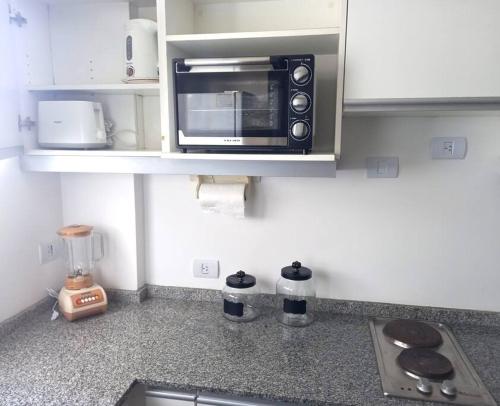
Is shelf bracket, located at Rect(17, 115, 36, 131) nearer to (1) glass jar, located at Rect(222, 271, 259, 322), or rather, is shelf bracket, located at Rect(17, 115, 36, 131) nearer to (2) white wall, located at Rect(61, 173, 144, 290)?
(2) white wall, located at Rect(61, 173, 144, 290)

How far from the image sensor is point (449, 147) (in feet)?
4.86

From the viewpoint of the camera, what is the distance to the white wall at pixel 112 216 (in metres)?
1.69

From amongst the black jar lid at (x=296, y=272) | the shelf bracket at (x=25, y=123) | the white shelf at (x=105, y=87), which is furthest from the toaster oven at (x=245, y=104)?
the shelf bracket at (x=25, y=123)

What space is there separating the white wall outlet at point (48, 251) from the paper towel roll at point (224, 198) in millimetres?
667

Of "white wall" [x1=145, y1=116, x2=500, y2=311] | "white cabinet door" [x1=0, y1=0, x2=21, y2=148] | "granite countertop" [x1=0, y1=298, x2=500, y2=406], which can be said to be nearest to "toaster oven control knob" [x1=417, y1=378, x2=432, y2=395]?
"granite countertop" [x1=0, y1=298, x2=500, y2=406]

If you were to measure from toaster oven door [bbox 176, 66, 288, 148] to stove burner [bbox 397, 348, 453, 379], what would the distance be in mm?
784

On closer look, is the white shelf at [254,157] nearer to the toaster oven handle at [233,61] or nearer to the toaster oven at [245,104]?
the toaster oven at [245,104]

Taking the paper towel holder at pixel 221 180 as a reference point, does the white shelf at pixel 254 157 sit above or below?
above

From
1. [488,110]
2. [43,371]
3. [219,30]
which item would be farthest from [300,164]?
[43,371]

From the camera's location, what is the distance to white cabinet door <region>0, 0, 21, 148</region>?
55.7 inches

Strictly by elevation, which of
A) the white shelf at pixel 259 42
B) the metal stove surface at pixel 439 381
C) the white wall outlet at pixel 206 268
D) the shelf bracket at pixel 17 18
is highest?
the shelf bracket at pixel 17 18

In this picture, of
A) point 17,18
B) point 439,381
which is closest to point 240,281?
point 439,381

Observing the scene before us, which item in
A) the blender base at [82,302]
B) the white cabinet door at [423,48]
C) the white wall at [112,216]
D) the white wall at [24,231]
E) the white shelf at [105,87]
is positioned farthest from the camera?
the white wall at [112,216]

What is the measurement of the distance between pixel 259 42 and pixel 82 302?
3.83 feet
